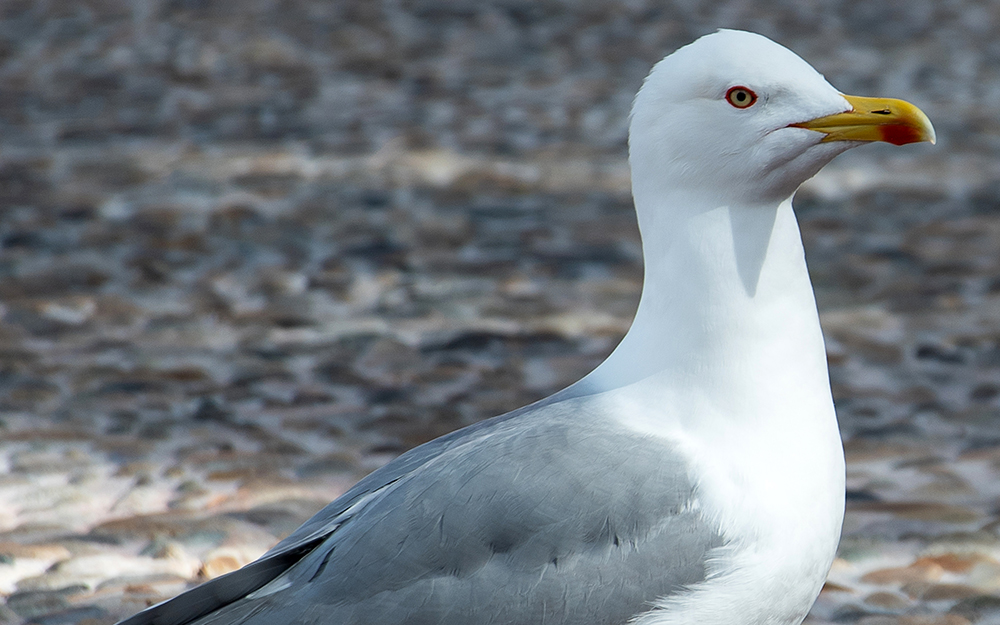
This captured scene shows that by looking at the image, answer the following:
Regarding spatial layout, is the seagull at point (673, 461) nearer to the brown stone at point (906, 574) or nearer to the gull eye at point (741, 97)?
the gull eye at point (741, 97)

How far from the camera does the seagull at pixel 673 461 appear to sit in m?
2.53

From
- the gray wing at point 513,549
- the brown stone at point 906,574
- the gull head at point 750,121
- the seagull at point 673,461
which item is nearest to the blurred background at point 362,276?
the brown stone at point 906,574

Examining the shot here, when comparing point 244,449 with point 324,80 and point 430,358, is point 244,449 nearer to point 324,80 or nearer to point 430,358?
point 430,358

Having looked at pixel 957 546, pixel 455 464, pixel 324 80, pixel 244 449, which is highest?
pixel 324 80

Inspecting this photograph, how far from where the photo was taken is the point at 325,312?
6129mm

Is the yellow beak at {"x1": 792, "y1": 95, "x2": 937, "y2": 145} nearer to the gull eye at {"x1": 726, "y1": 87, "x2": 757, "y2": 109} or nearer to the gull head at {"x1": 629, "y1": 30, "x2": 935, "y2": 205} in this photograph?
the gull head at {"x1": 629, "y1": 30, "x2": 935, "y2": 205}

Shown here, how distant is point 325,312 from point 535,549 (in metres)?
3.76

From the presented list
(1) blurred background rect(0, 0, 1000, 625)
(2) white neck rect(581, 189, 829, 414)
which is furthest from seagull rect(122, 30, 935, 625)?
(1) blurred background rect(0, 0, 1000, 625)

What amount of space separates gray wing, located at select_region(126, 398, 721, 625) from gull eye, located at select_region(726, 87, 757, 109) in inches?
30.8

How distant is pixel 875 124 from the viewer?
2.65 m

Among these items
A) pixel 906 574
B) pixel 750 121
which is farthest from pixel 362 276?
pixel 750 121

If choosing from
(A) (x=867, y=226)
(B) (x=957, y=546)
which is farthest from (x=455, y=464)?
(A) (x=867, y=226)

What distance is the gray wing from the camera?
2508 millimetres

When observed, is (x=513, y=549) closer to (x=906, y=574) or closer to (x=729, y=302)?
(x=729, y=302)
